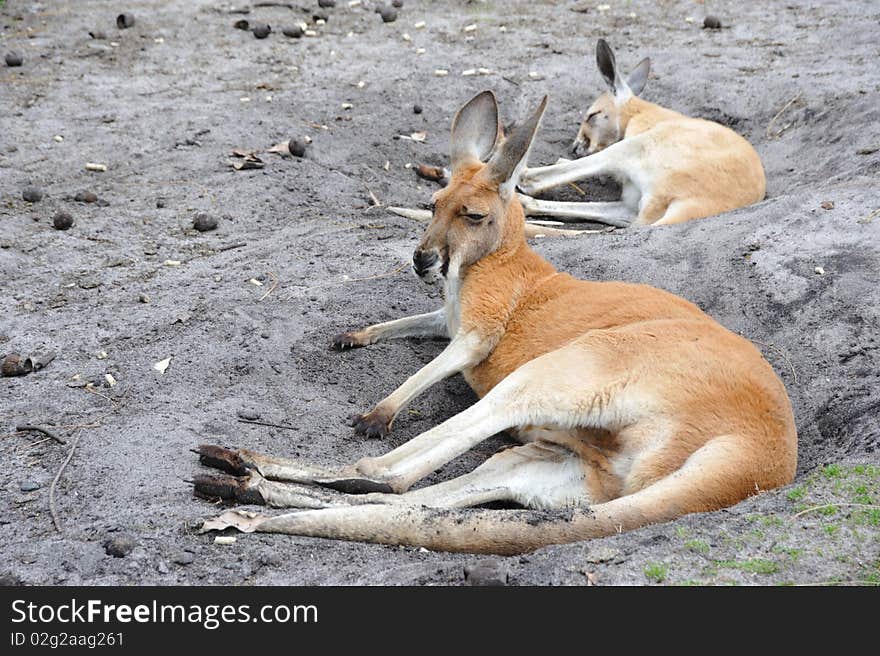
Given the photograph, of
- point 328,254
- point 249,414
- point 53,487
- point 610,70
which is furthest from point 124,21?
point 53,487

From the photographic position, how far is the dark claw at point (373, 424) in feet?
14.3

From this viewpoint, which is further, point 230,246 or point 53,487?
point 230,246

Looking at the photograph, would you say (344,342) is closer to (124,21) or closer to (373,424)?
(373,424)

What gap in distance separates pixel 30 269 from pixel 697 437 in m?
3.97

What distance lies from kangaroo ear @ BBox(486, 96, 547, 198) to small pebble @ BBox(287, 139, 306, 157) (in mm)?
2853

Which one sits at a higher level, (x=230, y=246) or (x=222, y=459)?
(x=222, y=459)

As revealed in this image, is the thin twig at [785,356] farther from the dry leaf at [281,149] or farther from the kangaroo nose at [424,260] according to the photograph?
the dry leaf at [281,149]

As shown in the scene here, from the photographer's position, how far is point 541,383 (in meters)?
3.84

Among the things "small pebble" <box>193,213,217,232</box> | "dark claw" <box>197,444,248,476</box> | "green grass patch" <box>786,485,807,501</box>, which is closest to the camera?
"green grass patch" <box>786,485,807,501</box>

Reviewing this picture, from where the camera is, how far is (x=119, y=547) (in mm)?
3191

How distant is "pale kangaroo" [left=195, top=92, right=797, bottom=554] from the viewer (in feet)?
10.8

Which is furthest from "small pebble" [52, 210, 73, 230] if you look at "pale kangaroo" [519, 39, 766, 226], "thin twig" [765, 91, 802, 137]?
"thin twig" [765, 91, 802, 137]

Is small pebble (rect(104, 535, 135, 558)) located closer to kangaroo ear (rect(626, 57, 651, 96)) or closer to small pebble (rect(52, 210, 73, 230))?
small pebble (rect(52, 210, 73, 230))

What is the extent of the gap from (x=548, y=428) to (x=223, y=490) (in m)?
1.24
